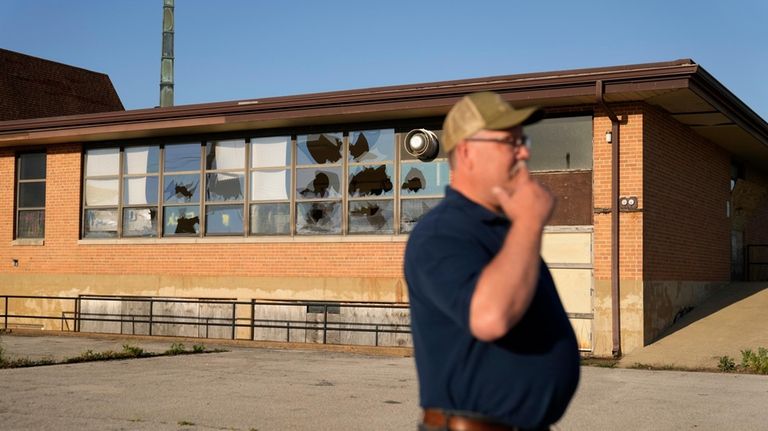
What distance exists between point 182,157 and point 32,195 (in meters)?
4.64

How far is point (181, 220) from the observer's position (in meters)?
22.7

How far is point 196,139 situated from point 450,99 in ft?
22.2

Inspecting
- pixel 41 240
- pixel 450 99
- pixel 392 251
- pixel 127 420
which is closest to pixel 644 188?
pixel 450 99

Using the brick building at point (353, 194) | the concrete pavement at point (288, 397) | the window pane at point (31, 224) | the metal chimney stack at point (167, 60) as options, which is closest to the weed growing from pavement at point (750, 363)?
the concrete pavement at point (288, 397)

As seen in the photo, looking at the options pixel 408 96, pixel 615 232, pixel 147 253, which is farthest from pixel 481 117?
pixel 147 253

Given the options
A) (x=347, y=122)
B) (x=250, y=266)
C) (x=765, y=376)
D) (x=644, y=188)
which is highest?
(x=347, y=122)

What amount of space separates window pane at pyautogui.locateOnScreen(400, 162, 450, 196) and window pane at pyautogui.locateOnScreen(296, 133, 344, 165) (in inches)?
61.9

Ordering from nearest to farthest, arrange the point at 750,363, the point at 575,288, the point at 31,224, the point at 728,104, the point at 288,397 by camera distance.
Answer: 1. the point at 288,397
2. the point at 750,363
3. the point at 575,288
4. the point at 728,104
5. the point at 31,224

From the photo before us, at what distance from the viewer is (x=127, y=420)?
911 cm

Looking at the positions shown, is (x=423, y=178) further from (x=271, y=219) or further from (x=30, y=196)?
(x=30, y=196)

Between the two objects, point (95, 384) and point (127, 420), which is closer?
point (127, 420)

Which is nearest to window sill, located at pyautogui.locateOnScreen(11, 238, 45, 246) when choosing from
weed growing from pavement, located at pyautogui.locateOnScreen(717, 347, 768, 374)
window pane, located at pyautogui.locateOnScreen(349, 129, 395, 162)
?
window pane, located at pyautogui.locateOnScreen(349, 129, 395, 162)

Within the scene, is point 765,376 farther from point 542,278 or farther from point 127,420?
point 542,278

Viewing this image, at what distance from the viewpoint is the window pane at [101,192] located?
23.5 meters
